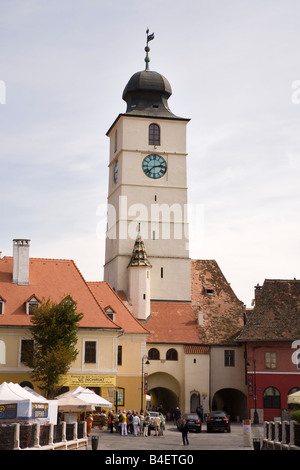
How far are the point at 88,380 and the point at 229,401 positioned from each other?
2050cm

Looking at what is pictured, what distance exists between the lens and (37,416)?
93.9 ft

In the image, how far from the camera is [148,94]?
→ 71.1 m

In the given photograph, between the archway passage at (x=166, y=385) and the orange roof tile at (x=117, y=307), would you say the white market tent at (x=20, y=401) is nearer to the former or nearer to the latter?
the orange roof tile at (x=117, y=307)

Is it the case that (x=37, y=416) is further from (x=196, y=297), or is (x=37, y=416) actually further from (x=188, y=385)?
(x=196, y=297)

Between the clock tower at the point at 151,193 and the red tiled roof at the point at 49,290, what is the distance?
494 inches

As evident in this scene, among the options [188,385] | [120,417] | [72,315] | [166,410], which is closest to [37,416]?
[120,417]

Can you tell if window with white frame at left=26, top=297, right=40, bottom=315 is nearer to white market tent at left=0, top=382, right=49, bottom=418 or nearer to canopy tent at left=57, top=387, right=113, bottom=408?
canopy tent at left=57, top=387, right=113, bottom=408

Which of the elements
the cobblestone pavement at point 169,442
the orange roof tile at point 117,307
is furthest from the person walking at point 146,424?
the orange roof tile at point 117,307

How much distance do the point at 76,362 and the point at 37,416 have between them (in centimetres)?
2030

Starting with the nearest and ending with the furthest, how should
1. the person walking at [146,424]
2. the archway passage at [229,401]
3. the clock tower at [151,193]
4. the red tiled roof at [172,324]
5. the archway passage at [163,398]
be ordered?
the person walking at [146,424]
the red tiled roof at [172,324]
the archway passage at [229,401]
the archway passage at [163,398]
the clock tower at [151,193]

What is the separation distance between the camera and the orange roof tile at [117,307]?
2156 inches

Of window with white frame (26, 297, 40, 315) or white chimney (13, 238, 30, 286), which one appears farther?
white chimney (13, 238, 30, 286)

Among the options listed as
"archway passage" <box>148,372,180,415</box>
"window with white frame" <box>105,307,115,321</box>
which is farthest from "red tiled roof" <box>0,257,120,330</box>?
"archway passage" <box>148,372,180,415</box>

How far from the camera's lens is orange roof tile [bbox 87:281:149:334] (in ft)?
180
